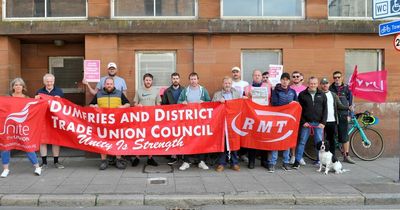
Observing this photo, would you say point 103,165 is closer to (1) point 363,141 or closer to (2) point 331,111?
(2) point 331,111

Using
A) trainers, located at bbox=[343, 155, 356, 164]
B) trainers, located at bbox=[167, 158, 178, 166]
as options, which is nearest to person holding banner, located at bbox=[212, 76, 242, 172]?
trainers, located at bbox=[167, 158, 178, 166]

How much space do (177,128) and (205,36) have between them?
2.64 m

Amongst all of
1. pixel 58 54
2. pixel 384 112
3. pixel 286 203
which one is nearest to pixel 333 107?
pixel 384 112

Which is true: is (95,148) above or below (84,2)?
below

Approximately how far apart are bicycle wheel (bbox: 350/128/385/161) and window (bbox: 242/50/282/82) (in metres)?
2.54

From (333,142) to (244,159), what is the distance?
1994 mm

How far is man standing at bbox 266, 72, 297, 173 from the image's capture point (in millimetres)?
8703

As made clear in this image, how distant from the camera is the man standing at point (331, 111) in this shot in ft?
29.9

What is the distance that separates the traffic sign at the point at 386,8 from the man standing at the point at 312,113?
1.83 metres

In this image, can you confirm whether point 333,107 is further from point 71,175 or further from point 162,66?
point 71,175

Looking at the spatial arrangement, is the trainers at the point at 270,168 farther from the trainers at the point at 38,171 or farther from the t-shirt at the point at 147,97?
the trainers at the point at 38,171

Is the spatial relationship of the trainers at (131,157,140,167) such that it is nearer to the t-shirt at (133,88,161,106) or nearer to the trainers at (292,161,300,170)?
the t-shirt at (133,88,161,106)

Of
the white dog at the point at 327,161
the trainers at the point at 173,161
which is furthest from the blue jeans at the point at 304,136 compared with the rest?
the trainers at the point at 173,161

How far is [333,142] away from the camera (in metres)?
9.32
